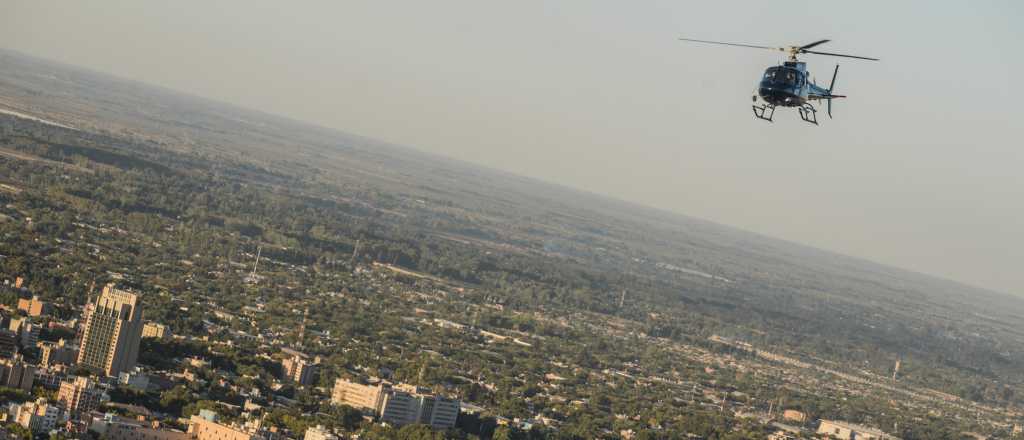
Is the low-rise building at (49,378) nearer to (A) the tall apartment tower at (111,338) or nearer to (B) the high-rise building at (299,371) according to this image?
(A) the tall apartment tower at (111,338)

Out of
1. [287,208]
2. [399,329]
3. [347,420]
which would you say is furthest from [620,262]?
[347,420]

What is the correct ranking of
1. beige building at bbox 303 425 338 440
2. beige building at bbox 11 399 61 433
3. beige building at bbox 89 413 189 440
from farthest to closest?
1. beige building at bbox 303 425 338 440
2. beige building at bbox 89 413 189 440
3. beige building at bbox 11 399 61 433

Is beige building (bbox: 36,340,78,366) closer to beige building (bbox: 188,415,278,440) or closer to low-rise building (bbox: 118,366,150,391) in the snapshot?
low-rise building (bbox: 118,366,150,391)

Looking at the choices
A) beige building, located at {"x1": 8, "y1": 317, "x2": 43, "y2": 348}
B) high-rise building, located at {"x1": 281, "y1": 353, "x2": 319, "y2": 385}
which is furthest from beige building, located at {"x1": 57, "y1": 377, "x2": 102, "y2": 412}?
high-rise building, located at {"x1": 281, "y1": 353, "x2": 319, "y2": 385}

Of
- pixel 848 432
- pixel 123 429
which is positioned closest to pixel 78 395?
pixel 123 429

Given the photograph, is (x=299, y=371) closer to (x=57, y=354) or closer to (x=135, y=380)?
(x=135, y=380)

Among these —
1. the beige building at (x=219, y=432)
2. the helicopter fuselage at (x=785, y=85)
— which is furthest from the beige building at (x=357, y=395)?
the helicopter fuselage at (x=785, y=85)
